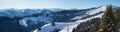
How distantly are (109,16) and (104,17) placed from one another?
547 millimetres

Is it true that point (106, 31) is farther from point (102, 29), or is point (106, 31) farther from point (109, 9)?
point (109, 9)

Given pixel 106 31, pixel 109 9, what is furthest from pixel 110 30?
pixel 109 9

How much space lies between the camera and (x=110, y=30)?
31.0 meters

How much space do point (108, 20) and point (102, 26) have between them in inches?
42.7

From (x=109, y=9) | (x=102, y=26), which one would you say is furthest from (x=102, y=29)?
(x=109, y=9)

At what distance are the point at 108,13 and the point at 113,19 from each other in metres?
0.84

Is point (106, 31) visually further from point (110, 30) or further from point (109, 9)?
point (109, 9)

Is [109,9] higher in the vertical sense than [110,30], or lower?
higher

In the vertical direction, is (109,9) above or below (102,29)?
above

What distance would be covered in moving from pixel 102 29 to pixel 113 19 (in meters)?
1.58

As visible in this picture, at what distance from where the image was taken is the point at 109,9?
104 ft

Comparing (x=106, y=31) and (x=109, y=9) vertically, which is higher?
(x=109, y=9)

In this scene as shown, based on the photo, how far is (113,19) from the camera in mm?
31047

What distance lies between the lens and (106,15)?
31109 millimetres
